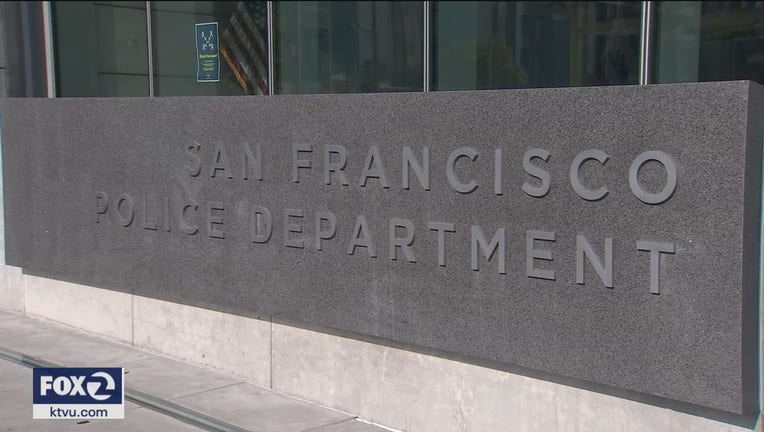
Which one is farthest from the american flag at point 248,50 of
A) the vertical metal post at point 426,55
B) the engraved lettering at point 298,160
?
the vertical metal post at point 426,55

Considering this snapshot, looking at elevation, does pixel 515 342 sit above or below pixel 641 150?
below

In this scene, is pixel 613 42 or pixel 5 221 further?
pixel 613 42

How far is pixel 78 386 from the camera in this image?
18.1 feet

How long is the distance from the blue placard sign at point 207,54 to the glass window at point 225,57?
0.09ft

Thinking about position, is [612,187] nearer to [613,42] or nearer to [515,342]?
[515,342]

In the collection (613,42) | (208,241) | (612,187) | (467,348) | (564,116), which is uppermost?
(613,42)

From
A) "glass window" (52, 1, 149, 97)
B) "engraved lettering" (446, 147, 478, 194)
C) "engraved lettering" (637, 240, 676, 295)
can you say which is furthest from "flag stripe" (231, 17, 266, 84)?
"engraved lettering" (637, 240, 676, 295)

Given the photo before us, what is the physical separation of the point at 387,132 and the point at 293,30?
1477 cm

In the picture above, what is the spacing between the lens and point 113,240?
805cm

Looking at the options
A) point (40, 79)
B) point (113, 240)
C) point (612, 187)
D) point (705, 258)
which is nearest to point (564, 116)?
point (612, 187)

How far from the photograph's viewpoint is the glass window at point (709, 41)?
49.3 feet

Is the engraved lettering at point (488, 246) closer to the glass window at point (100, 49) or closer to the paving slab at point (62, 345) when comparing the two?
the paving slab at point (62, 345)

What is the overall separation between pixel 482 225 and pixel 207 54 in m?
3.44

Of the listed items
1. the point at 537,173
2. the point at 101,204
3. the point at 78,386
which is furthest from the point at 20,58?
the point at 537,173
